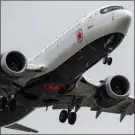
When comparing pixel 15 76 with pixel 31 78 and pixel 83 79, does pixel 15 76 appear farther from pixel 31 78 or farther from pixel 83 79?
pixel 83 79

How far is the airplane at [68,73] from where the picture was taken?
96.9 feet

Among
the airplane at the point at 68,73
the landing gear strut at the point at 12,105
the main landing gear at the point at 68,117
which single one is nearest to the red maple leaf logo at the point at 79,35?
the airplane at the point at 68,73

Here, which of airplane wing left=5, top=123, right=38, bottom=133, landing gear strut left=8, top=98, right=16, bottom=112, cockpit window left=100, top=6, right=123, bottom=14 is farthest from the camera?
airplane wing left=5, top=123, right=38, bottom=133

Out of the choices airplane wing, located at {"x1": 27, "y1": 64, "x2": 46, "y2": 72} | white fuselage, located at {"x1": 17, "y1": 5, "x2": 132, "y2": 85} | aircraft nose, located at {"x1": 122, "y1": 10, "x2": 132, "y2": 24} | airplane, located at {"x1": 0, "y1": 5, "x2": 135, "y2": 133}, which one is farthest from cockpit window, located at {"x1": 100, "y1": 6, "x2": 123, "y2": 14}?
airplane wing, located at {"x1": 27, "y1": 64, "x2": 46, "y2": 72}

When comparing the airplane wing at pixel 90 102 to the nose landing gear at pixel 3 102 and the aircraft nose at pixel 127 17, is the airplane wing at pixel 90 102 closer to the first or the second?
the nose landing gear at pixel 3 102

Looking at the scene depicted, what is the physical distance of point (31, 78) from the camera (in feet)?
106

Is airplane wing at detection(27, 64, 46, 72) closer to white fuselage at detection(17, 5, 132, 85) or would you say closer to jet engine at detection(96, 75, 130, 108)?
white fuselage at detection(17, 5, 132, 85)

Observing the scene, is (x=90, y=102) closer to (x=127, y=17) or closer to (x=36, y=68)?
(x=36, y=68)

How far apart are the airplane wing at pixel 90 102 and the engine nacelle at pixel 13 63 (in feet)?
16.3

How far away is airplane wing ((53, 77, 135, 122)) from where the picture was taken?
34.8 meters

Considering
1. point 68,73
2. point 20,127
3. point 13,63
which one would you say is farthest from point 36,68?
point 20,127

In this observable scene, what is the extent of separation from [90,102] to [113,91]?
11.5 feet

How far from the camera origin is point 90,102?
38.2 m

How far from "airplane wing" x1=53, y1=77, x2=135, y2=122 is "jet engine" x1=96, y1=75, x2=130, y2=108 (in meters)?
0.61
